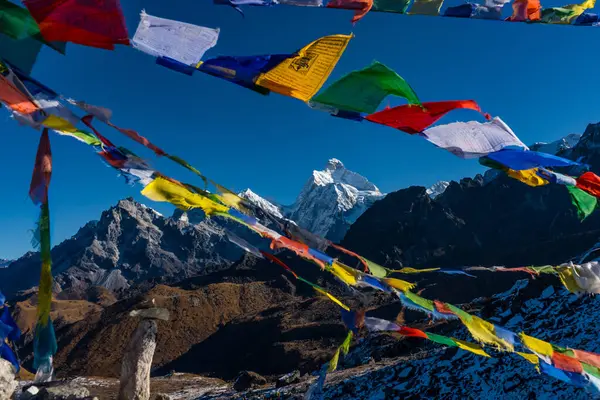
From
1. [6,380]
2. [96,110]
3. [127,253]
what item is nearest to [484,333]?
[96,110]

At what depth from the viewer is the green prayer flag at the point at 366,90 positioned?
4543 millimetres

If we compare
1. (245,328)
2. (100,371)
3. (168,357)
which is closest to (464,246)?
(245,328)

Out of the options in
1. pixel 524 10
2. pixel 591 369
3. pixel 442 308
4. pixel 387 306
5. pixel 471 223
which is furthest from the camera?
pixel 471 223

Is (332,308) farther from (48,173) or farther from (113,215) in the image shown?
(113,215)

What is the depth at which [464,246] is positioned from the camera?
73.4 meters

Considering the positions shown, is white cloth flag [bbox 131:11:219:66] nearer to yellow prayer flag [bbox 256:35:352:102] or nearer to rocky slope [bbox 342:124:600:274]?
yellow prayer flag [bbox 256:35:352:102]

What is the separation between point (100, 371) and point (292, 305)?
68.0 ft

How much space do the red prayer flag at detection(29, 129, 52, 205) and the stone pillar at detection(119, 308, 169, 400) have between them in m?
5.66

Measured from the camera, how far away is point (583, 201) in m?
7.46

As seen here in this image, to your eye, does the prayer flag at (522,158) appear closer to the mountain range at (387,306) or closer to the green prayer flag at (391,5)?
the green prayer flag at (391,5)

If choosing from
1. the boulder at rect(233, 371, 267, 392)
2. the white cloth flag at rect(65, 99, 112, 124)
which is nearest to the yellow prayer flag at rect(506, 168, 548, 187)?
the white cloth flag at rect(65, 99, 112, 124)

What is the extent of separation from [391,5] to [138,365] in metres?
8.99

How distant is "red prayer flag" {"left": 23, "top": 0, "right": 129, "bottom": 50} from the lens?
3814 mm

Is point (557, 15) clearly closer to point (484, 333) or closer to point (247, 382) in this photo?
point (484, 333)
